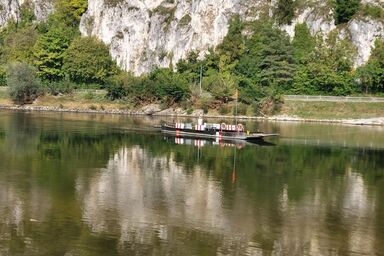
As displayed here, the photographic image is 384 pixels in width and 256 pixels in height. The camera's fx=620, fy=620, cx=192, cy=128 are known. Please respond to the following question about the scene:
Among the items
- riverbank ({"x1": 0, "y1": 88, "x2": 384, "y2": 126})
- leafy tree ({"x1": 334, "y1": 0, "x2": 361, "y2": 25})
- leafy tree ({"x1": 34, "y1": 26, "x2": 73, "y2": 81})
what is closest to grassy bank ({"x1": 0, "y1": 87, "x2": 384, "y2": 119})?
riverbank ({"x1": 0, "y1": 88, "x2": 384, "y2": 126})

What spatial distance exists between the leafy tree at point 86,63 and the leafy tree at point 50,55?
1919 mm

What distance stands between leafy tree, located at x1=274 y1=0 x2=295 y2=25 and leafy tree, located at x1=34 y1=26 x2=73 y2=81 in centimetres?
4416

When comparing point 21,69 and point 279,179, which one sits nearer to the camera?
point 279,179

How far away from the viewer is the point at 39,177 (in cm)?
3994

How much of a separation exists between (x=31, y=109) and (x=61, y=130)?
139 feet

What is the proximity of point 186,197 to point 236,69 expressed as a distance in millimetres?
82696

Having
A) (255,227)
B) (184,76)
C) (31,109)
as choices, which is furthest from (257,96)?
(255,227)

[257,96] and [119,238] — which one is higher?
[257,96]

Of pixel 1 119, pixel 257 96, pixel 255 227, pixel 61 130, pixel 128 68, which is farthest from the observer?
pixel 128 68

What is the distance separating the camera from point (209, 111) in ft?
341

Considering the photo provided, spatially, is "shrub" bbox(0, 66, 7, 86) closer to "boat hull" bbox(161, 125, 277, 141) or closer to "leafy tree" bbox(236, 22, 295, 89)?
"leafy tree" bbox(236, 22, 295, 89)

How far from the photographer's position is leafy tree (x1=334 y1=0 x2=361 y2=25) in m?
113

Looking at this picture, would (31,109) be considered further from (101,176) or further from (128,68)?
(101,176)

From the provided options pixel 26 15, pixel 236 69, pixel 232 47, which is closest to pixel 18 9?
pixel 26 15
